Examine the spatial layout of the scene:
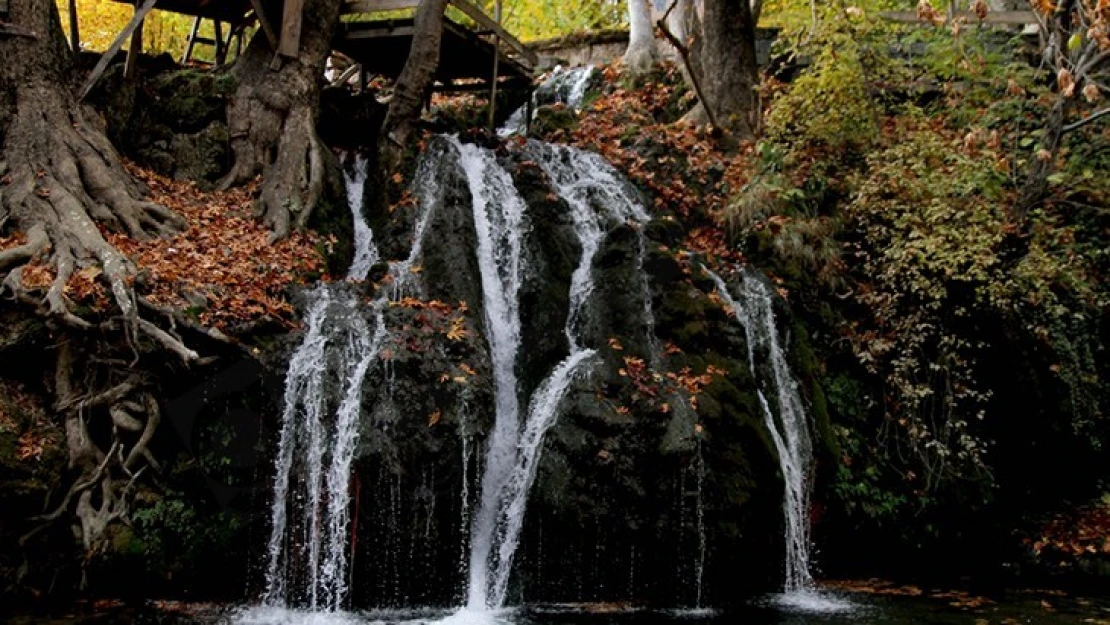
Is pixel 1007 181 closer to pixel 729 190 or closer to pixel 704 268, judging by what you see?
pixel 729 190

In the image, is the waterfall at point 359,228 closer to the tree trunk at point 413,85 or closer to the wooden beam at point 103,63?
the tree trunk at point 413,85

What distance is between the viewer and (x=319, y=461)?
25.0 feet

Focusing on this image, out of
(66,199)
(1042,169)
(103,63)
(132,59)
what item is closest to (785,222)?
(1042,169)

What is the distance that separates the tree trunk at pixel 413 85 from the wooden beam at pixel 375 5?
0.66ft

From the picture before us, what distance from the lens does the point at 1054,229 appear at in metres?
11.1

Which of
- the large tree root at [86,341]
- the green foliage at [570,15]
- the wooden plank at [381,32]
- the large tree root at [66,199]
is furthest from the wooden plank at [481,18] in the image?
the green foliage at [570,15]

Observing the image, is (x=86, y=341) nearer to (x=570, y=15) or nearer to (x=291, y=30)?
(x=291, y=30)

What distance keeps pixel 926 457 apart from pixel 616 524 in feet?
15.1

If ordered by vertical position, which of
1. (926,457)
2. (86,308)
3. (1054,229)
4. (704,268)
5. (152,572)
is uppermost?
(1054,229)

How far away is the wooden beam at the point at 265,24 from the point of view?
11.6m

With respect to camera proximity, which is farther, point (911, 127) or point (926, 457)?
point (911, 127)

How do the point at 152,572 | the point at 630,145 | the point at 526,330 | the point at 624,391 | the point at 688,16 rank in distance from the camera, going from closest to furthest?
the point at 152,572 < the point at 624,391 < the point at 526,330 < the point at 630,145 < the point at 688,16

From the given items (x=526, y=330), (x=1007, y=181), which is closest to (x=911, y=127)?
(x=1007, y=181)

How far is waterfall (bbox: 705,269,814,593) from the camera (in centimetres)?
863
